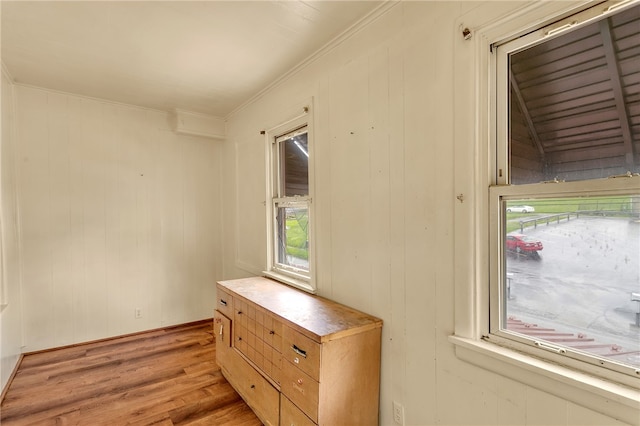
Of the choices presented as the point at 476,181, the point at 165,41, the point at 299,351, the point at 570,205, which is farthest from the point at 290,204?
the point at 570,205

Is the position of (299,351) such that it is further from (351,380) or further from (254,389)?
(254,389)

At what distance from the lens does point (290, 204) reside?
2.78 metres

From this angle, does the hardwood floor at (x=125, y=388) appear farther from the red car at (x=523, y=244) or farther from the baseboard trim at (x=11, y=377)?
the red car at (x=523, y=244)

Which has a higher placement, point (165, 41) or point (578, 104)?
point (165, 41)

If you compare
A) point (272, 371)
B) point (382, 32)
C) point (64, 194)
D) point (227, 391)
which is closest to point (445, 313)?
point (272, 371)

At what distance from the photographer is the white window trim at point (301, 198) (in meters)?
2.35

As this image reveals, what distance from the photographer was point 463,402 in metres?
1.40

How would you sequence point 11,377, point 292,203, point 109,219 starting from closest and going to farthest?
point 11,377
point 292,203
point 109,219

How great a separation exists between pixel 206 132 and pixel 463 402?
3.61 meters

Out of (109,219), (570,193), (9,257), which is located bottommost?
(9,257)

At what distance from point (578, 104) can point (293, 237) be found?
2.14m

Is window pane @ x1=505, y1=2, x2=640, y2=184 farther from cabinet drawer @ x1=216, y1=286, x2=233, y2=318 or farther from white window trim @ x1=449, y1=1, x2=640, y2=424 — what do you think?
cabinet drawer @ x1=216, y1=286, x2=233, y2=318

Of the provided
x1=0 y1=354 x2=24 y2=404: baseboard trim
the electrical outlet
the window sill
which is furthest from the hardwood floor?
the window sill

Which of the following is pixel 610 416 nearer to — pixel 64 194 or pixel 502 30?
pixel 502 30
